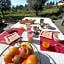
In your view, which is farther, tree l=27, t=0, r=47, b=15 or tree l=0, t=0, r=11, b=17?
tree l=27, t=0, r=47, b=15

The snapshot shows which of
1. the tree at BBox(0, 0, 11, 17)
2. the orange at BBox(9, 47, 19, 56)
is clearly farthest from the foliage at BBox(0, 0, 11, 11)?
the orange at BBox(9, 47, 19, 56)

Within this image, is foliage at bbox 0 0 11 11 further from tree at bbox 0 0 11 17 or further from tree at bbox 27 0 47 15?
tree at bbox 27 0 47 15

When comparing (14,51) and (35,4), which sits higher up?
(35,4)

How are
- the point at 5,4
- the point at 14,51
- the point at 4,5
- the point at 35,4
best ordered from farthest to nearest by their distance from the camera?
the point at 35,4 < the point at 5,4 < the point at 4,5 < the point at 14,51

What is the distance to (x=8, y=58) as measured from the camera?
3.46 feet

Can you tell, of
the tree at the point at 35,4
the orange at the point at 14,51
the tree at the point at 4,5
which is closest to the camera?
the orange at the point at 14,51

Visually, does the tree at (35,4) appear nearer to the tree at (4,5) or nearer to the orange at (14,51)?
the tree at (4,5)

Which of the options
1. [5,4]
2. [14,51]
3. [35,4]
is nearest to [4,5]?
[5,4]

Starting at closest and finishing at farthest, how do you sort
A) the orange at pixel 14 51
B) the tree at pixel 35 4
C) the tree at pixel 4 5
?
the orange at pixel 14 51, the tree at pixel 4 5, the tree at pixel 35 4

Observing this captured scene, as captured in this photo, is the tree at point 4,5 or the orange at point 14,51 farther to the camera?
the tree at point 4,5

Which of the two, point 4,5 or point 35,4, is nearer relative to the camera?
point 4,5

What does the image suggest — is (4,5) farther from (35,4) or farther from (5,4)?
(35,4)

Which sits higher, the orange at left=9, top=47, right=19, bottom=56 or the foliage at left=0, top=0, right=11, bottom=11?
the foliage at left=0, top=0, right=11, bottom=11

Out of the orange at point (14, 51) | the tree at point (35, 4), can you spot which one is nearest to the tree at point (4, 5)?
the tree at point (35, 4)
